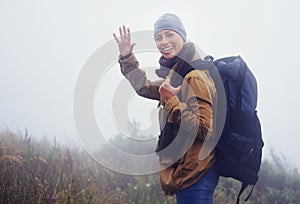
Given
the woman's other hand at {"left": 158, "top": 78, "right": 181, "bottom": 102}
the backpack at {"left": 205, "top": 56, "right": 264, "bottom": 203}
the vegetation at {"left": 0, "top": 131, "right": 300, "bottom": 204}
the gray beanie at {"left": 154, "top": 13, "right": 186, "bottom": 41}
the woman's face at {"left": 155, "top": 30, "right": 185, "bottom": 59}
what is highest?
the gray beanie at {"left": 154, "top": 13, "right": 186, "bottom": 41}

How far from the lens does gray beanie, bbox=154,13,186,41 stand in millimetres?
2381

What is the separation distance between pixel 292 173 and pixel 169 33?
5200 millimetres

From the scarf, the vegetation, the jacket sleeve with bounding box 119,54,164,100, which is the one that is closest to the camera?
the scarf

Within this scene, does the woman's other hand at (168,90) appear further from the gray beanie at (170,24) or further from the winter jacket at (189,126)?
the gray beanie at (170,24)

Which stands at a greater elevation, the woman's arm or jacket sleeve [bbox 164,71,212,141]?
the woman's arm

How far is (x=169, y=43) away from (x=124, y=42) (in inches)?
12.3

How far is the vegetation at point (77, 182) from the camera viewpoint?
3.41 m

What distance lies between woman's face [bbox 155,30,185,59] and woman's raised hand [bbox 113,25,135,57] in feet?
0.65

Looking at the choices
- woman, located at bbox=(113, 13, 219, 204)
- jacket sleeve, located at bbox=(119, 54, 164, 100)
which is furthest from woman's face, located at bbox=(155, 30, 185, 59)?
jacket sleeve, located at bbox=(119, 54, 164, 100)

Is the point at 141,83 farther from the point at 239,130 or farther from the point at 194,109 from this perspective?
the point at 239,130

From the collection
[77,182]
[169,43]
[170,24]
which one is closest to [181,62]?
[169,43]

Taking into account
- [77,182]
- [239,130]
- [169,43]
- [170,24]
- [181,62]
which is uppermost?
[170,24]

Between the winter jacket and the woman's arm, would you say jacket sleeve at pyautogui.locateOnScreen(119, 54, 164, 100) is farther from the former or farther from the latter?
the winter jacket

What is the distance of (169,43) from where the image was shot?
7.68 feet
